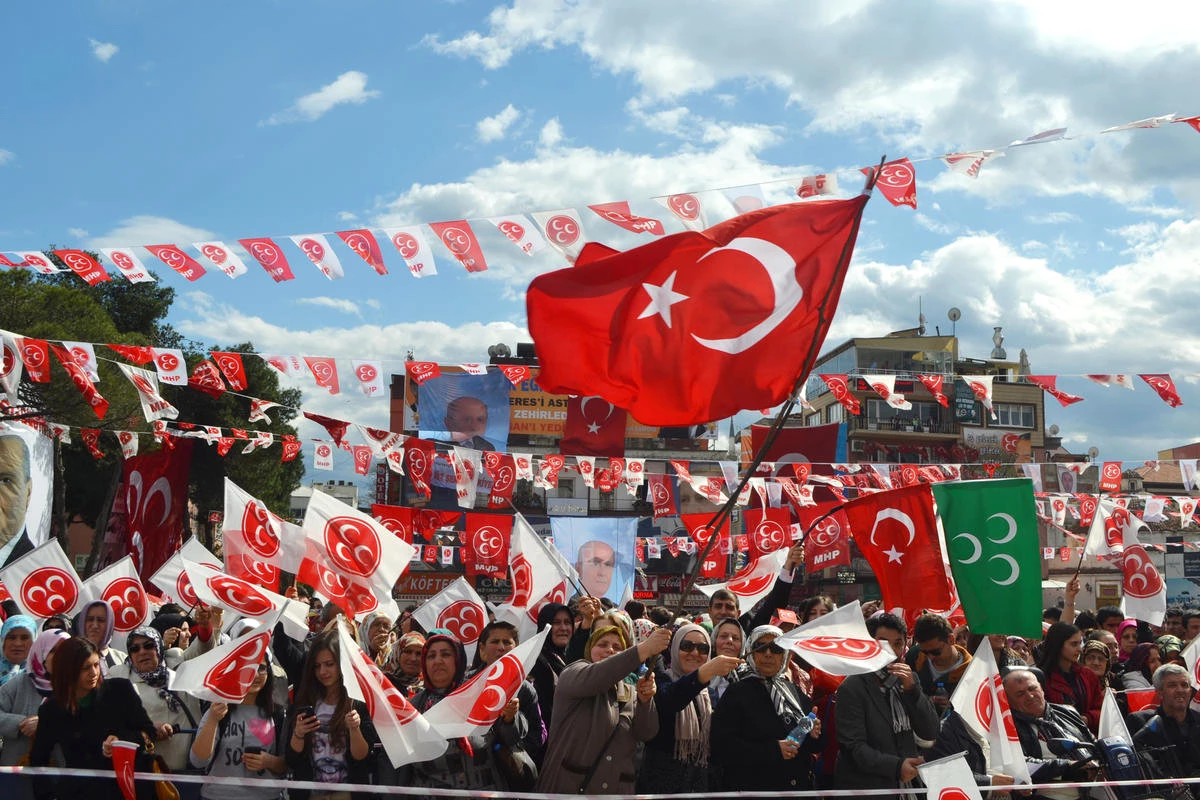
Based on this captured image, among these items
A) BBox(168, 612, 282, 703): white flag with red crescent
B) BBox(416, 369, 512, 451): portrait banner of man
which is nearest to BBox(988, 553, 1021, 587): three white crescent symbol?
BBox(168, 612, 282, 703): white flag with red crescent

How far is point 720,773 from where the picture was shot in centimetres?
628

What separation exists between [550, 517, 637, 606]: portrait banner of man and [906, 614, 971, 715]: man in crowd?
948 cm

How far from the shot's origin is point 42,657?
6922 mm

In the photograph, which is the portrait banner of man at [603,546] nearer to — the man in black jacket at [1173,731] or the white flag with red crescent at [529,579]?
the white flag with red crescent at [529,579]

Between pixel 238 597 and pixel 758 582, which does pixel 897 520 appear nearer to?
pixel 758 582

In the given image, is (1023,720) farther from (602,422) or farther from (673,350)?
(602,422)

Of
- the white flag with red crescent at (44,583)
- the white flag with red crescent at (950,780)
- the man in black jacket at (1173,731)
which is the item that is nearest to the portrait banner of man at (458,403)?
the white flag with red crescent at (44,583)

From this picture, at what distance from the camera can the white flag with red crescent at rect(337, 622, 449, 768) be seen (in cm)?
544

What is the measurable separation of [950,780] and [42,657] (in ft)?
17.5

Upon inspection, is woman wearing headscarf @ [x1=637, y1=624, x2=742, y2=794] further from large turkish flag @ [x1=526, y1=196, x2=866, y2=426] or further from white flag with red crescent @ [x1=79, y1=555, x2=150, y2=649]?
white flag with red crescent @ [x1=79, y1=555, x2=150, y2=649]

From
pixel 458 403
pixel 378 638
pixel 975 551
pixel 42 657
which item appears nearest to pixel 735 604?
pixel 975 551

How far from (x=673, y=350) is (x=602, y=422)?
135 feet

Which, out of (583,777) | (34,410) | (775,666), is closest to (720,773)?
(775,666)

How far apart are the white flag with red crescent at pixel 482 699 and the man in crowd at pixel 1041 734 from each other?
9.52 feet
